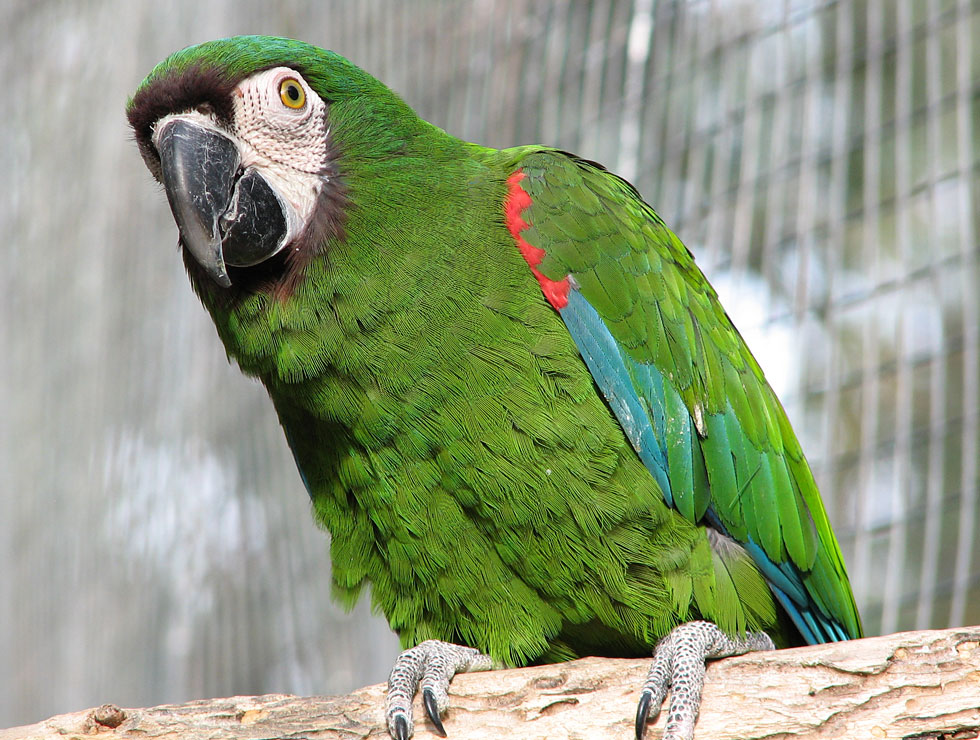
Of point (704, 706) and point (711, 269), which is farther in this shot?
point (711, 269)

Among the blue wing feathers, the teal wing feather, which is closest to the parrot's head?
the teal wing feather

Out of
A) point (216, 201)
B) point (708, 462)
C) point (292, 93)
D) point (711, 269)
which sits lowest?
point (708, 462)

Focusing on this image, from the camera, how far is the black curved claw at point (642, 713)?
5.38 ft

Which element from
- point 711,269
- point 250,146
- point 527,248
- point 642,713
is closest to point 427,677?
point 642,713

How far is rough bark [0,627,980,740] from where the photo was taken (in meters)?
1.56

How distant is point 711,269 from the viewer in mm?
3533

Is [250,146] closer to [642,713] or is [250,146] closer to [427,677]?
[427,677]

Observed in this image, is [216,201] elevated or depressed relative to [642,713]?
elevated

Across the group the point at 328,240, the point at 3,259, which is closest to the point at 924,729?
the point at 328,240

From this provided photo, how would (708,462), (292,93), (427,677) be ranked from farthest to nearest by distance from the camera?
(708,462), (292,93), (427,677)

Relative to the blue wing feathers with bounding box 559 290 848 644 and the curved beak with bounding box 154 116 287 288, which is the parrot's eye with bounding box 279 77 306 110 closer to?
the curved beak with bounding box 154 116 287 288

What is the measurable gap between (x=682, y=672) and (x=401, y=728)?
55cm

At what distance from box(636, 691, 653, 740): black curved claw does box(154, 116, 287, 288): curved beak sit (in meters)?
1.15

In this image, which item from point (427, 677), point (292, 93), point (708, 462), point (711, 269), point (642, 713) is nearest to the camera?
point (642, 713)
